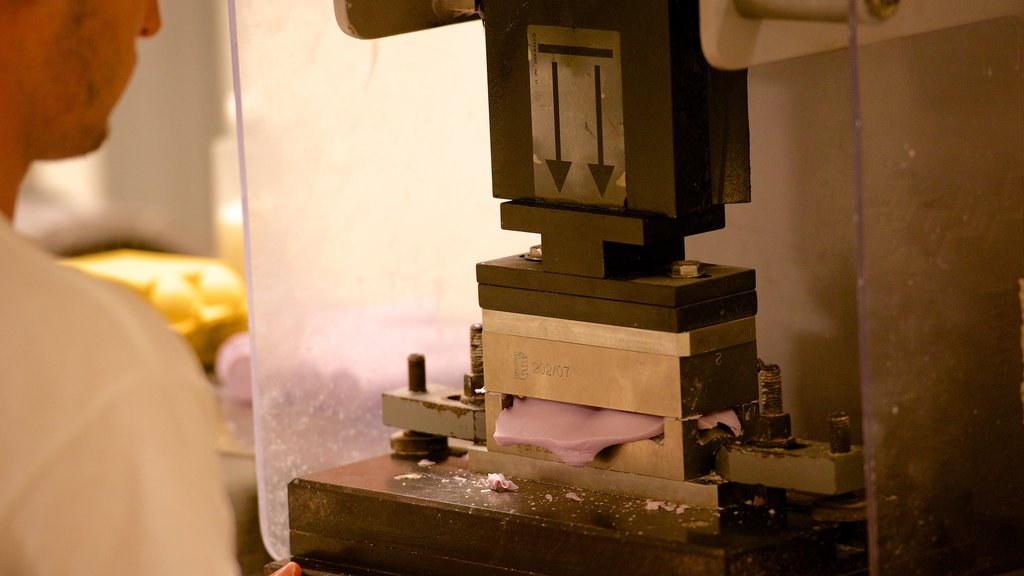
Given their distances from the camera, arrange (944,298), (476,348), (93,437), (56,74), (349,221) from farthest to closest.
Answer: (349,221)
(476,348)
(944,298)
(56,74)
(93,437)

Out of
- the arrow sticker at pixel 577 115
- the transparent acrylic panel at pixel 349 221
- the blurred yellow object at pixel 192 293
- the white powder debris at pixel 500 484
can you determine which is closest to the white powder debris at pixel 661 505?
the white powder debris at pixel 500 484

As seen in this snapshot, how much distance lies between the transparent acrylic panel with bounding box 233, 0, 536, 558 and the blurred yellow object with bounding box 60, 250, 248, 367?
2.38ft

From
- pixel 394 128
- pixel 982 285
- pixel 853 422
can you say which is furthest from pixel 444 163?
pixel 982 285

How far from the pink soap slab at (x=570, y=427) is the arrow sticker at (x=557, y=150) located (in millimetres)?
173

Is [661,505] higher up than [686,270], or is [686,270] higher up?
[686,270]

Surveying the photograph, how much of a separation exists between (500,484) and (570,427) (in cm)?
7

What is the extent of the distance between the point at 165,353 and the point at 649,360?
0.51 meters

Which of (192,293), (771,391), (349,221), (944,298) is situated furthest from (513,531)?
(192,293)

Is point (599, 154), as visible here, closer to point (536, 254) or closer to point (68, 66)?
point (536, 254)

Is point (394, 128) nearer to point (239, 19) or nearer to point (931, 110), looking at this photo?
point (239, 19)

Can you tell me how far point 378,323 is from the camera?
152 centimetres

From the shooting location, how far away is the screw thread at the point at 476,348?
132 centimetres

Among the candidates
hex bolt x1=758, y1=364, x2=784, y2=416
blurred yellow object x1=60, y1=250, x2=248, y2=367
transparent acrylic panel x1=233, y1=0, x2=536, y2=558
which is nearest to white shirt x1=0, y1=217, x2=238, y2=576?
hex bolt x1=758, y1=364, x2=784, y2=416

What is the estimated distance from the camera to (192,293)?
227 centimetres
